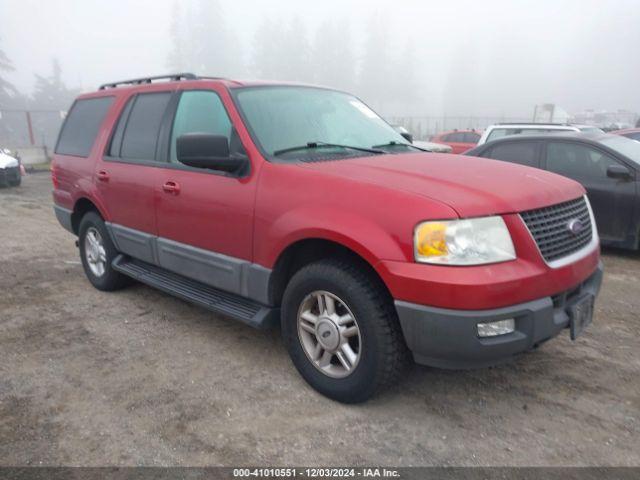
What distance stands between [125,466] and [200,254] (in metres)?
1.55

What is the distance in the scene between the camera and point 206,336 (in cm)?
408

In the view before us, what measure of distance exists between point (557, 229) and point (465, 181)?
1.87ft

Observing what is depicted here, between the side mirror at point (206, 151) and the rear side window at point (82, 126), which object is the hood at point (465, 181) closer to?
the side mirror at point (206, 151)

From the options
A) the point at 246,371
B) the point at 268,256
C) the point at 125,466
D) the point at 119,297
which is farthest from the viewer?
the point at 119,297

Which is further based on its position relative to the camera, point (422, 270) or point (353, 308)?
point (353, 308)

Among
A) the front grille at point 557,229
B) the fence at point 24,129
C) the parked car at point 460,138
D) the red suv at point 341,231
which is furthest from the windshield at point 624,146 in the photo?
the fence at point 24,129

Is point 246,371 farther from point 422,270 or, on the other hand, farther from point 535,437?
point 535,437

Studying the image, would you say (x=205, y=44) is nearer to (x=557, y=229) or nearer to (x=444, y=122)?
(x=444, y=122)

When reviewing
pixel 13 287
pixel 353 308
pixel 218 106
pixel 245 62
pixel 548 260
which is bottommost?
pixel 13 287

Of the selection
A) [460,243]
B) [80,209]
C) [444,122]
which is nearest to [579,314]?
[460,243]

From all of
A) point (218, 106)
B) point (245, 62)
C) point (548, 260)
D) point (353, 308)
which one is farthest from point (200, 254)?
point (245, 62)

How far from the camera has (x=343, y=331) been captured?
117 inches

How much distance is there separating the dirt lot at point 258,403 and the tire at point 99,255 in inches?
22.6

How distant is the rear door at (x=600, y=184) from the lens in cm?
621
